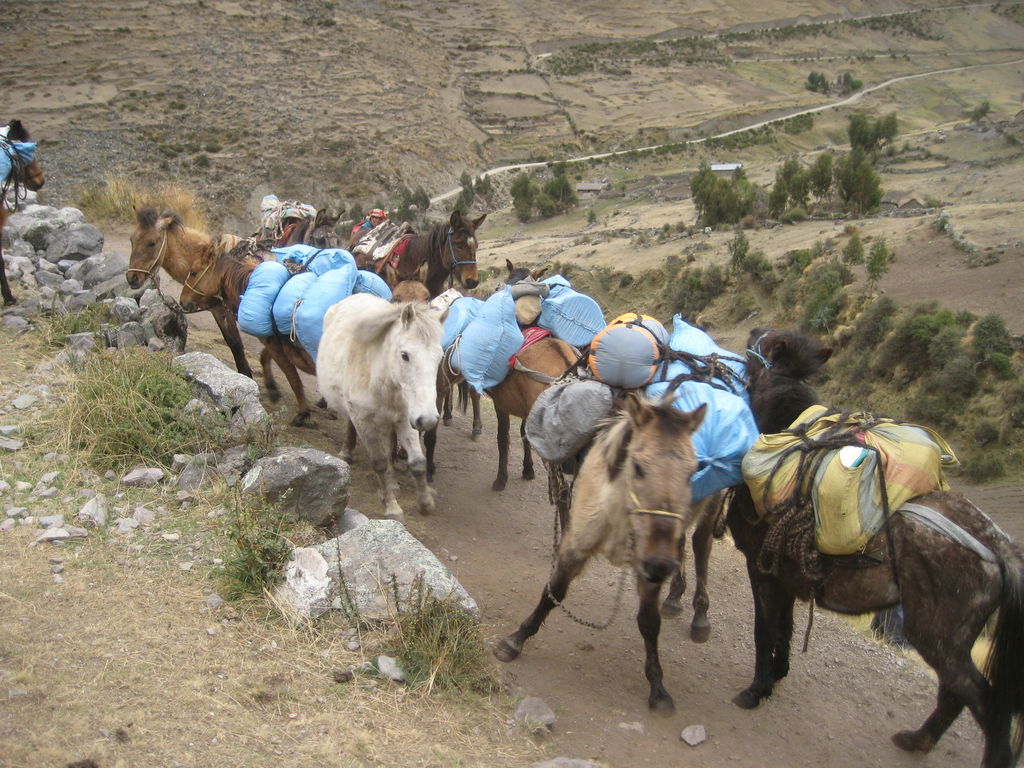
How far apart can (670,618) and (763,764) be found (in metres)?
1.62

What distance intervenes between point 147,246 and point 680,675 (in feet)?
25.7

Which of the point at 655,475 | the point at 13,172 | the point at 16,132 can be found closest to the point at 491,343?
the point at 655,475

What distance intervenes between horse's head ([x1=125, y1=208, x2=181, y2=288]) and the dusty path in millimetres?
3999

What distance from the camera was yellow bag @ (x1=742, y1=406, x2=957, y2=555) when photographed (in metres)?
3.95

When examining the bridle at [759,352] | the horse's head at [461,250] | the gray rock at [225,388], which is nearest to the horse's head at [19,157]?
the gray rock at [225,388]

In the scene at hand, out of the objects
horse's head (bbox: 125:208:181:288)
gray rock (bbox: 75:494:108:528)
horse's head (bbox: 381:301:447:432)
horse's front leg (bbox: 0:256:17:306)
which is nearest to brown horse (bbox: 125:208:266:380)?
horse's head (bbox: 125:208:181:288)

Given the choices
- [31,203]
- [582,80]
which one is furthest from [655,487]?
[582,80]

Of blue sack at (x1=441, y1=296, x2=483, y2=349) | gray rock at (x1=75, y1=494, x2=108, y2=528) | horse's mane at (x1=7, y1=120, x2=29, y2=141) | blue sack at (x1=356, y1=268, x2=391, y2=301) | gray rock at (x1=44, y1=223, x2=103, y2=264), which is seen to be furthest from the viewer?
gray rock at (x1=44, y1=223, x2=103, y2=264)

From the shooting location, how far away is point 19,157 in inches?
357

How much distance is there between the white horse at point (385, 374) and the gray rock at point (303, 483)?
2.48 ft

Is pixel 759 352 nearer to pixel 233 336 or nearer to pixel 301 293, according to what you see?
pixel 301 293

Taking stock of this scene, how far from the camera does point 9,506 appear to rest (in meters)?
5.06

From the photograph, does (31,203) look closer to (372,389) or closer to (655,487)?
(372,389)

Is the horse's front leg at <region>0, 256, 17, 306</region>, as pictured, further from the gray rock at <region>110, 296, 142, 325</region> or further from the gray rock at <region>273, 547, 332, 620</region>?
the gray rock at <region>273, 547, 332, 620</region>
